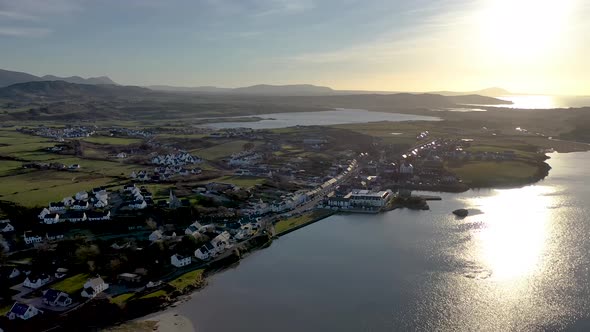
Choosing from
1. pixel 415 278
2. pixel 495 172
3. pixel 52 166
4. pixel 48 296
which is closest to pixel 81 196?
pixel 52 166

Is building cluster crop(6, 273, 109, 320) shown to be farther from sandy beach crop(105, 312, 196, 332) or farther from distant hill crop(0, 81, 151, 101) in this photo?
distant hill crop(0, 81, 151, 101)

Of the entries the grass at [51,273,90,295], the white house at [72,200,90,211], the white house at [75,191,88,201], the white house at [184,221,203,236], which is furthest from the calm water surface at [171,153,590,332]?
the white house at [75,191,88,201]

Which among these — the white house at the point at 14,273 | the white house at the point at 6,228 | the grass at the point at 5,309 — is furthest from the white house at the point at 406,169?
the grass at the point at 5,309

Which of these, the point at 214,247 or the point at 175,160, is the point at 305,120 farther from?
the point at 214,247

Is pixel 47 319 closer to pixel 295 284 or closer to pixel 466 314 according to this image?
pixel 295 284

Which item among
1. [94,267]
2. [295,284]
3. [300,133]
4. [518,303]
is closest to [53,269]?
[94,267]

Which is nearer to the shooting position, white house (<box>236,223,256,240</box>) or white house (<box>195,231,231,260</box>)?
white house (<box>195,231,231,260</box>)
